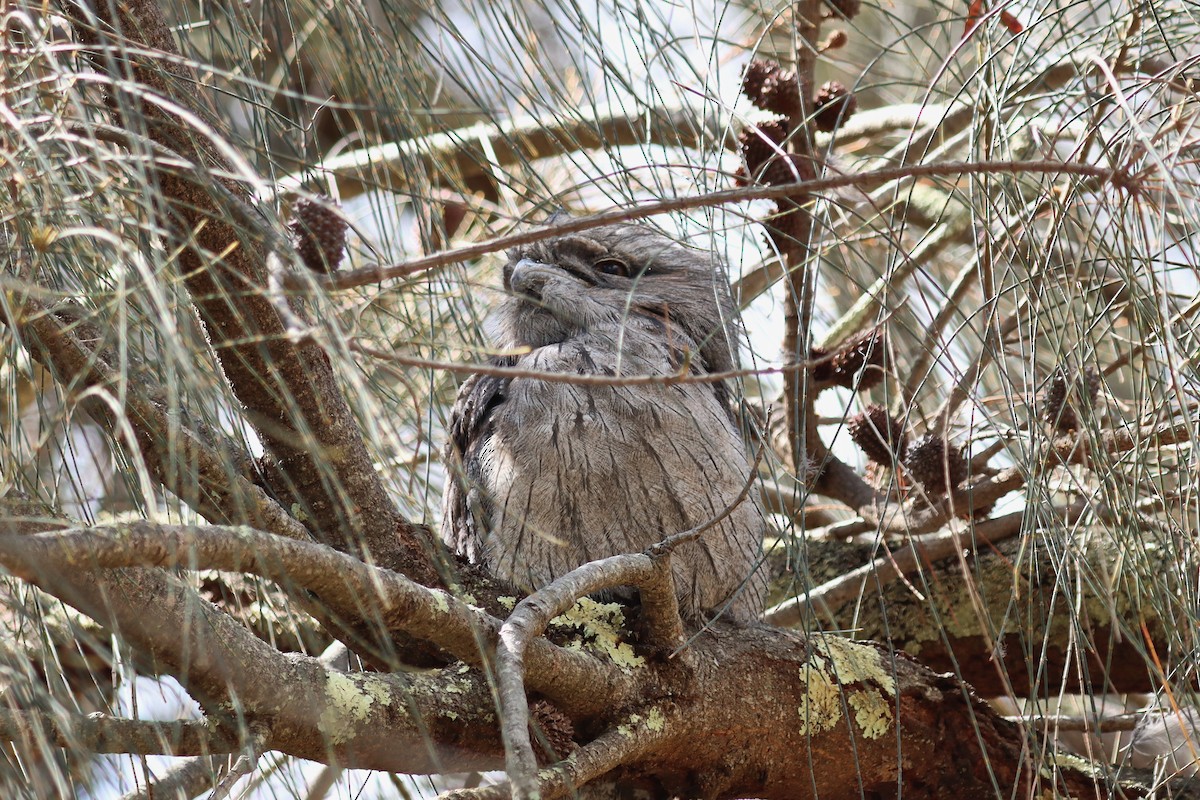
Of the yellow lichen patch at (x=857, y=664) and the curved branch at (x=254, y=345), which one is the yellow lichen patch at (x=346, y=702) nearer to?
the curved branch at (x=254, y=345)

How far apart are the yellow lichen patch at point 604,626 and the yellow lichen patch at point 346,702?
1.39ft

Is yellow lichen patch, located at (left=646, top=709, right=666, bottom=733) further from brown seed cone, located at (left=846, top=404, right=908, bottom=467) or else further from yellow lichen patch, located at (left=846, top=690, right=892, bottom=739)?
brown seed cone, located at (left=846, top=404, right=908, bottom=467)

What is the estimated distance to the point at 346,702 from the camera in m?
1.78

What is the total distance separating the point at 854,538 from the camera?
3.45 m

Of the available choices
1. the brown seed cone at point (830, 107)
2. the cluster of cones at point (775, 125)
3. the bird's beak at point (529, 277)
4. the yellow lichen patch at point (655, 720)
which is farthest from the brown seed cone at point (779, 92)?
the yellow lichen patch at point (655, 720)

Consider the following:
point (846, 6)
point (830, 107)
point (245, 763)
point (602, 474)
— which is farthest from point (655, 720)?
point (846, 6)

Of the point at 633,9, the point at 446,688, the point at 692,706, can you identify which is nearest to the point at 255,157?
the point at 633,9

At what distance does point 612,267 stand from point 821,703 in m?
1.43

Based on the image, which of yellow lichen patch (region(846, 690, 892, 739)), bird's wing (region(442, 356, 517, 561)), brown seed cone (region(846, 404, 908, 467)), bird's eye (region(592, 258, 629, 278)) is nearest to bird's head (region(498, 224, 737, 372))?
bird's eye (region(592, 258, 629, 278))

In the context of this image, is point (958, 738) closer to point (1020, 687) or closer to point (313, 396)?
point (1020, 687)

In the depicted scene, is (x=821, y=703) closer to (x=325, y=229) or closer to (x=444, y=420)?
(x=444, y=420)

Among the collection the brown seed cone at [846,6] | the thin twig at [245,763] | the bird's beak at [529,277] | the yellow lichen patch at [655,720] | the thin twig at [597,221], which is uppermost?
the brown seed cone at [846,6]

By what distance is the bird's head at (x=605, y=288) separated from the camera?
125 inches

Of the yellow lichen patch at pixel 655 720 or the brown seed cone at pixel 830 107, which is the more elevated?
the brown seed cone at pixel 830 107
